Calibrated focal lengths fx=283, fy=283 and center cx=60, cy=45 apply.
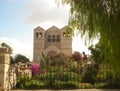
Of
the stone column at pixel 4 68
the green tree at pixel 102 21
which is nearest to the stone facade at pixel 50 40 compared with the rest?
the stone column at pixel 4 68

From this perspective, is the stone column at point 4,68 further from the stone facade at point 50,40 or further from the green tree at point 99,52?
the stone facade at point 50,40

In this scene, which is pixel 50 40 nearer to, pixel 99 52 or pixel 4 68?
pixel 99 52

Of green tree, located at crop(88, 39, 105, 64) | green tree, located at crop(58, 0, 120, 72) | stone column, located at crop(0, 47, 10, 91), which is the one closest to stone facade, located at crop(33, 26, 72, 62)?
green tree, located at crop(88, 39, 105, 64)

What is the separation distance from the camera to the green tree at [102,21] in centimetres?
596

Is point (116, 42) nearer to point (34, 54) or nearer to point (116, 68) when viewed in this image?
Answer: point (116, 68)

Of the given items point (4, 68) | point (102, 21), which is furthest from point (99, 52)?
point (102, 21)

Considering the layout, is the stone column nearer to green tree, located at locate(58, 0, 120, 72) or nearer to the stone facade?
green tree, located at locate(58, 0, 120, 72)

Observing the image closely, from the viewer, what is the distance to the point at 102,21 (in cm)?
608

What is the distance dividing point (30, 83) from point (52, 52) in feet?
216

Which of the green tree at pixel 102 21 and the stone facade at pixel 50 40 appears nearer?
the green tree at pixel 102 21

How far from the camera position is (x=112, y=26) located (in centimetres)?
598

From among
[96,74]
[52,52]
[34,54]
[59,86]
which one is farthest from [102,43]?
[34,54]

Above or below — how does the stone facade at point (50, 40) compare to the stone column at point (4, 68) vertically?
above

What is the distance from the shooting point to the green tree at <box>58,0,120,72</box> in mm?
5965
